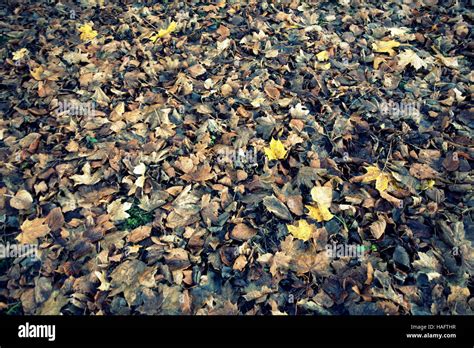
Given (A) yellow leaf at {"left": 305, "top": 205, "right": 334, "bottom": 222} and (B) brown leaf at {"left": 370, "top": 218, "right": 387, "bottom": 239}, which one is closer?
(B) brown leaf at {"left": 370, "top": 218, "right": 387, "bottom": 239}

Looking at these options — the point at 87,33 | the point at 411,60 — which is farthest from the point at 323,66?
the point at 87,33

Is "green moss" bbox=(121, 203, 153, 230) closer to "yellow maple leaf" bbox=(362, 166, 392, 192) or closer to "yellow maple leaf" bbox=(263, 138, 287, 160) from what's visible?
"yellow maple leaf" bbox=(263, 138, 287, 160)

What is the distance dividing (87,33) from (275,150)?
2691mm

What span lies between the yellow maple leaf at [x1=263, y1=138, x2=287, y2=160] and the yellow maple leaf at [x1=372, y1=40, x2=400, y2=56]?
65.3 inches

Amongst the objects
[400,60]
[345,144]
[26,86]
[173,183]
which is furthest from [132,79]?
[400,60]

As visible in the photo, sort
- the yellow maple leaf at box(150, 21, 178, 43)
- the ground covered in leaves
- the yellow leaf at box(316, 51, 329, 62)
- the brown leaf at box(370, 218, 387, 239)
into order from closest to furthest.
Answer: the ground covered in leaves
the brown leaf at box(370, 218, 387, 239)
the yellow leaf at box(316, 51, 329, 62)
the yellow maple leaf at box(150, 21, 178, 43)

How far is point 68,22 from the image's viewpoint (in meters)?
4.23

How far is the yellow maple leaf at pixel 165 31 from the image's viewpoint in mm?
4004

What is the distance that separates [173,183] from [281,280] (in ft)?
3.59

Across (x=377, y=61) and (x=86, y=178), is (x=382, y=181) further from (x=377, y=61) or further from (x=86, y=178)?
(x=86, y=178)

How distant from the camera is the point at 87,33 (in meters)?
4.09

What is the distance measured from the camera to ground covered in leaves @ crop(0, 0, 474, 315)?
2320 millimetres

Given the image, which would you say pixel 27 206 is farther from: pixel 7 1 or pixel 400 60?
pixel 400 60

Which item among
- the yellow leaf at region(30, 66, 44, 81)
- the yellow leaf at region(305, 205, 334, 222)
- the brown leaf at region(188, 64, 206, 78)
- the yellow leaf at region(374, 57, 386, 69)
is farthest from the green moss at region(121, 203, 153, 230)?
the yellow leaf at region(374, 57, 386, 69)
